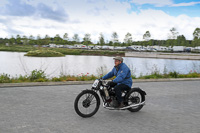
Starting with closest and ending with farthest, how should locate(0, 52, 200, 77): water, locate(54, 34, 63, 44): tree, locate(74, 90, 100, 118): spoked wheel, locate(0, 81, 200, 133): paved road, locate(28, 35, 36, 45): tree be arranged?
locate(0, 81, 200, 133): paved road → locate(74, 90, 100, 118): spoked wheel → locate(0, 52, 200, 77): water → locate(28, 35, 36, 45): tree → locate(54, 34, 63, 44): tree

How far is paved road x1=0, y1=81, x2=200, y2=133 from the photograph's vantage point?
472 centimetres

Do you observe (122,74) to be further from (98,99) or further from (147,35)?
(147,35)

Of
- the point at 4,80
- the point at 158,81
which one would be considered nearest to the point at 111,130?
the point at 4,80

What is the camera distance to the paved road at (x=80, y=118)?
4.72m

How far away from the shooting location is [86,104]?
557 cm

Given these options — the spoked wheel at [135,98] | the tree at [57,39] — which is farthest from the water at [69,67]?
the tree at [57,39]

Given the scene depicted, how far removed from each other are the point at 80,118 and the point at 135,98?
1.76 meters

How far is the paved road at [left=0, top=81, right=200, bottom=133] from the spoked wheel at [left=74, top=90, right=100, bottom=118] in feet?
0.52

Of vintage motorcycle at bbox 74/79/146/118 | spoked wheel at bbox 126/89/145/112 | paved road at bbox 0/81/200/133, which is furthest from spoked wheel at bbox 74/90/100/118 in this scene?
spoked wheel at bbox 126/89/145/112

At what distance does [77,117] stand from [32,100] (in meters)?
2.26

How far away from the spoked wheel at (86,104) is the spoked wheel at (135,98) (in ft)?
3.23

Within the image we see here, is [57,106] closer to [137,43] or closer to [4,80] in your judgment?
[4,80]

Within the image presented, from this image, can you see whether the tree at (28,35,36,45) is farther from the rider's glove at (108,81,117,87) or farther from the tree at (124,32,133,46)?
the rider's glove at (108,81,117,87)

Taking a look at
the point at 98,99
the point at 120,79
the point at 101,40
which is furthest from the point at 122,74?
the point at 101,40
